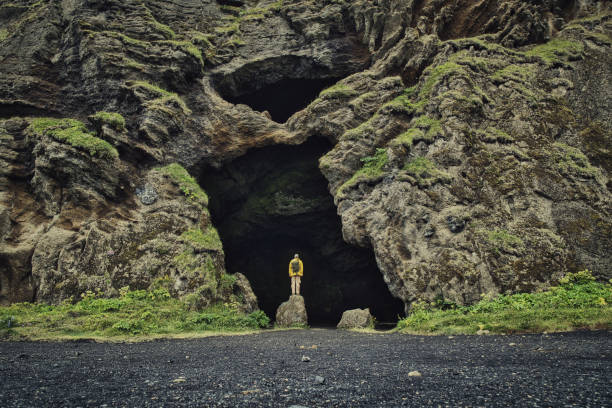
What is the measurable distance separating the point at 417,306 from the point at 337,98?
12.0 meters

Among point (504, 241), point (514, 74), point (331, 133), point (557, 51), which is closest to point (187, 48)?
point (331, 133)

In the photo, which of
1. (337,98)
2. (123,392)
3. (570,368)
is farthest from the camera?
(337,98)

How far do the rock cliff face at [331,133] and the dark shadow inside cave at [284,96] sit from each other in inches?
7.5

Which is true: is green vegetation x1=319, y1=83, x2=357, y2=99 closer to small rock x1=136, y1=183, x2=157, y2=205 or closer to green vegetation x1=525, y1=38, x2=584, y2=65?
green vegetation x1=525, y1=38, x2=584, y2=65

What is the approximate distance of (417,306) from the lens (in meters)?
11.9

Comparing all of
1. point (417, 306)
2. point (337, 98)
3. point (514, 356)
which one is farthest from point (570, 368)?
point (337, 98)

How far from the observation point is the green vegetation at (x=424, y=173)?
557 inches

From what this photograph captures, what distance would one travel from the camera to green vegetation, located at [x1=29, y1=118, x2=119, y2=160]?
14.9 meters

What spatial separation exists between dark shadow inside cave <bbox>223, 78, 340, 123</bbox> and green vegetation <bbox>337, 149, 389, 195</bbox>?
762 centimetres

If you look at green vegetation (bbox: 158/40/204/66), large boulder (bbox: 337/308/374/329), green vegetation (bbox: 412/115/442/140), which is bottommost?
large boulder (bbox: 337/308/374/329)

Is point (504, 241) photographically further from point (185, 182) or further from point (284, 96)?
point (284, 96)

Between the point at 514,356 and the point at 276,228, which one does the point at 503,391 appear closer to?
the point at 514,356

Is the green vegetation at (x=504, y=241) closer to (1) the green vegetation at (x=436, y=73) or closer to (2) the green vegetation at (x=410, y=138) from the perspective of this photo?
(2) the green vegetation at (x=410, y=138)

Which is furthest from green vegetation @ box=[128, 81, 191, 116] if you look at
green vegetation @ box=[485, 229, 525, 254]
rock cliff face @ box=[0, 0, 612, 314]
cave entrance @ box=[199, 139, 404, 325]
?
green vegetation @ box=[485, 229, 525, 254]
